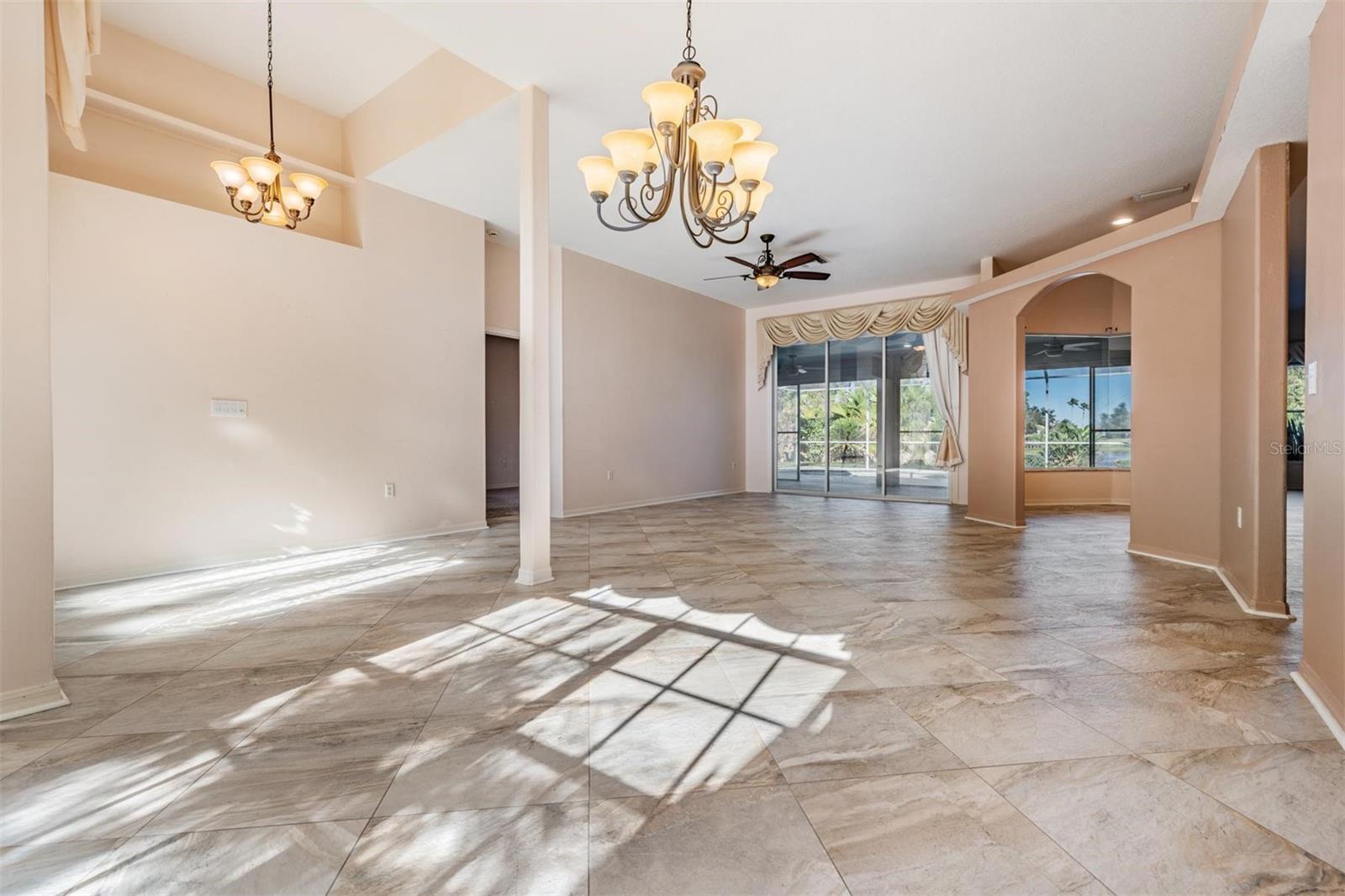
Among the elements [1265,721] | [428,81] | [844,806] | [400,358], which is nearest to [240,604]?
[400,358]

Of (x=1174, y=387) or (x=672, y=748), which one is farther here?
(x=1174, y=387)

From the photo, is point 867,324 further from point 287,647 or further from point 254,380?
point 287,647

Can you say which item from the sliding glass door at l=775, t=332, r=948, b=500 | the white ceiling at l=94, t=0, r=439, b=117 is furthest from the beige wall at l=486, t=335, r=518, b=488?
the white ceiling at l=94, t=0, r=439, b=117

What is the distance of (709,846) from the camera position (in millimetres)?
1262

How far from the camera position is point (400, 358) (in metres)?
5.10

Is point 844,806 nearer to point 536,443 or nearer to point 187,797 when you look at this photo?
point 187,797

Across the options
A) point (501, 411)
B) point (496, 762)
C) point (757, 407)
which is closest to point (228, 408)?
point (496, 762)

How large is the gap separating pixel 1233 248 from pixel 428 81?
5563 millimetres

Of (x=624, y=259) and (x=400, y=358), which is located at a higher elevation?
(x=624, y=259)

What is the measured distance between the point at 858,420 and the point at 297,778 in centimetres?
812

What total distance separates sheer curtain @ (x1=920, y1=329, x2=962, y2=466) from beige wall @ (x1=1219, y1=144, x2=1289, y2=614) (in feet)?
13.8

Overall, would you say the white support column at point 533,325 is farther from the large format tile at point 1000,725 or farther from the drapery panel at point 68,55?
the large format tile at point 1000,725

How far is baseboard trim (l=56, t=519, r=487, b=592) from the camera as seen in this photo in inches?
140

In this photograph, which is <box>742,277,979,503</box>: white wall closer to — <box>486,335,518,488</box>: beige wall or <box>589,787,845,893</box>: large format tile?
<box>486,335,518,488</box>: beige wall
